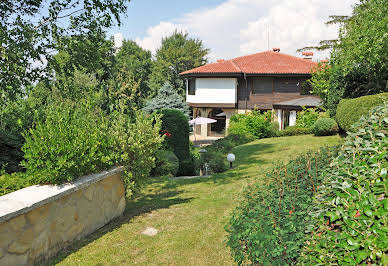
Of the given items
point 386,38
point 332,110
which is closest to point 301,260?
point 386,38

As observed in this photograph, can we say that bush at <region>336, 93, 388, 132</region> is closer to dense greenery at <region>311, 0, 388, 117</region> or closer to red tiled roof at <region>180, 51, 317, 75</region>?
dense greenery at <region>311, 0, 388, 117</region>

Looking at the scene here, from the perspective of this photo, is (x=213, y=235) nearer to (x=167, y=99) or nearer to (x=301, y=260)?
(x=301, y=260)

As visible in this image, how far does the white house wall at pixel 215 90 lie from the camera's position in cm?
3178

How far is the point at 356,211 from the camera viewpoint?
2477mm

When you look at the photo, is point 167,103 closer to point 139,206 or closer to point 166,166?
point 166,166

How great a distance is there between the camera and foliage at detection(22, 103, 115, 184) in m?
4.82

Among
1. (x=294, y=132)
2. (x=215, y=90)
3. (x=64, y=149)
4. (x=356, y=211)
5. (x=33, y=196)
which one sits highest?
(x=215, y=90)

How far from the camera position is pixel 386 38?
523 inches

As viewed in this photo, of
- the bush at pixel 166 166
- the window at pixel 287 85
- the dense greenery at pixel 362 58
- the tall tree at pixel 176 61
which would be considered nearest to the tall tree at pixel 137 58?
the tall tree at pixel 176 61

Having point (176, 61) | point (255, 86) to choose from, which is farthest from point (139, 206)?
point (176, 61)

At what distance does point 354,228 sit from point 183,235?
11.7 ft

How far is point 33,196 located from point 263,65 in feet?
102

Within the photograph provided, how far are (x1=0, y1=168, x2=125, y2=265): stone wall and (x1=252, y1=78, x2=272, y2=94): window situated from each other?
27.7 m

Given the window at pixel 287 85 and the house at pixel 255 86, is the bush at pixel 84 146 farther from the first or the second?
the window at pixel 287 85
